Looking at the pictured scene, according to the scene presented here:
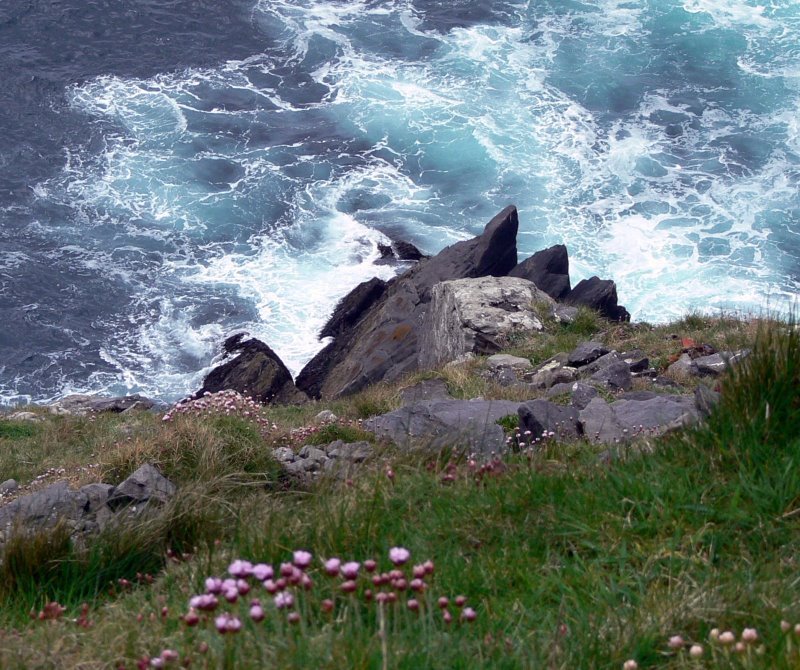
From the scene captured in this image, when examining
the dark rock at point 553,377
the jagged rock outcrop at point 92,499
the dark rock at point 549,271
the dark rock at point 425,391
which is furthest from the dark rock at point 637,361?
the dark rock at point 549,271

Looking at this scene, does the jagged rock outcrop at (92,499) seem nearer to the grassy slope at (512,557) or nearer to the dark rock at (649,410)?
the grassy slope at (512,557)

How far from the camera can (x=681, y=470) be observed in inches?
180

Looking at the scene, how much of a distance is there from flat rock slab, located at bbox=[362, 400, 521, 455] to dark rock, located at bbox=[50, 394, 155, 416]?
888 cm

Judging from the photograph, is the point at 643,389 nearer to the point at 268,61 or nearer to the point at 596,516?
the point at 596,516

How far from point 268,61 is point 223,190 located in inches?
373

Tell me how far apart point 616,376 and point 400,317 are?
11.7 m

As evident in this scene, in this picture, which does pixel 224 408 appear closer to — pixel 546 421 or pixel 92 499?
pixel 92 499

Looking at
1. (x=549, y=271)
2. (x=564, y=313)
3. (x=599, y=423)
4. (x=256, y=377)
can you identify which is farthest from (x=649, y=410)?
(x=549, y=271)

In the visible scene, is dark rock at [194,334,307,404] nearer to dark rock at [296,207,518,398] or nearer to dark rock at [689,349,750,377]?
dark rock at [296,207,518,398]

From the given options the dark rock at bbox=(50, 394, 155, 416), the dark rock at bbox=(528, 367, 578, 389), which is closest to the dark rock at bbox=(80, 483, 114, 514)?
the dark rock at bbox=(528, 367, 578, 389)

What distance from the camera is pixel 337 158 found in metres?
34.1

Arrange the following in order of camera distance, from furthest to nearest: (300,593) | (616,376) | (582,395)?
(616,376), (582,395), (300,593)

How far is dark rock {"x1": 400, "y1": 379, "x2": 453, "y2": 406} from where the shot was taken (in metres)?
11.8

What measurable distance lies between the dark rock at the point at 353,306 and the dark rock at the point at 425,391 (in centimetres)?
1359
